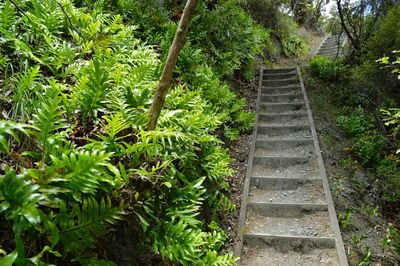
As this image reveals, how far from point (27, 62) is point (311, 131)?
16.5ft

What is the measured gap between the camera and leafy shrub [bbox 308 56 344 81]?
8.82 m

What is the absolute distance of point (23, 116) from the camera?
2.21 m

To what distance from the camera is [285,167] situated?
17.2 feet

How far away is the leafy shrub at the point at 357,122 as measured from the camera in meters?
6.35

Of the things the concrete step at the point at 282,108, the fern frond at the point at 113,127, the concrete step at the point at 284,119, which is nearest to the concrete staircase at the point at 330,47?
the concrete step at the point at 282,108

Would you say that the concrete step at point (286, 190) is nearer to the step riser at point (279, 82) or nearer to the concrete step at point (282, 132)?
the concrete step at point (282, 132)

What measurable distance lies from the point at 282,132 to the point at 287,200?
2.09 meters

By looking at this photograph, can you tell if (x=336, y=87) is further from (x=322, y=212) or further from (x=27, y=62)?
(x=27, y=62)

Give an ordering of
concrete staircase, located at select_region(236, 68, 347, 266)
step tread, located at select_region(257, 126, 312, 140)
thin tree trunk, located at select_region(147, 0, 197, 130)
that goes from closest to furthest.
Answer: thin tree trunk, located at select_region(147, 0, 197, 130) < concrete staircase, located at select_region(236, 68, 347, 266) < step tread, located at select_region(257, 126, 312, 140)

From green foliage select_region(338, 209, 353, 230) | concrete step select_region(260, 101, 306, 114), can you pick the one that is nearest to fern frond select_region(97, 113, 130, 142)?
green foliage select_region(338, 209, 353, 230)

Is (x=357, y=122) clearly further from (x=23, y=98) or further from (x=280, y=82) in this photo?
(x=23, y=98)

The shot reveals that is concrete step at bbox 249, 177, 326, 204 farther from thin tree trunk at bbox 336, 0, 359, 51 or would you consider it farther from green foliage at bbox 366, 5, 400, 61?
thin tree trunk at bbox 336, 0, 359, 51

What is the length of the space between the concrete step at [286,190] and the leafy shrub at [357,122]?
234 cm

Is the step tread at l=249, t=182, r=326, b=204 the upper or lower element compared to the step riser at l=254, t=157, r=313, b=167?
lower
